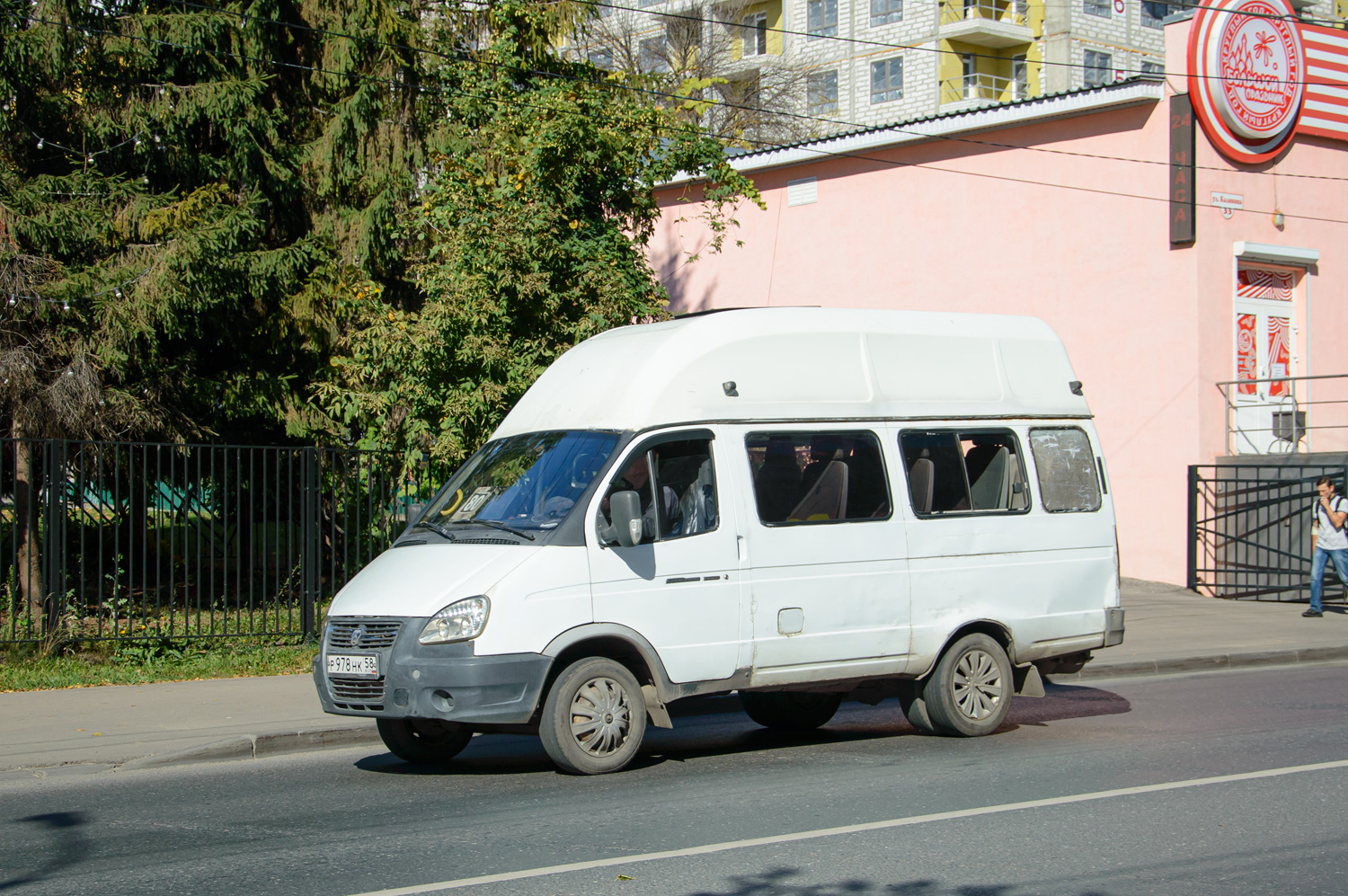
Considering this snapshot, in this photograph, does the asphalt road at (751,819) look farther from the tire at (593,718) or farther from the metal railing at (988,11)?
the metal railing at (988,11)

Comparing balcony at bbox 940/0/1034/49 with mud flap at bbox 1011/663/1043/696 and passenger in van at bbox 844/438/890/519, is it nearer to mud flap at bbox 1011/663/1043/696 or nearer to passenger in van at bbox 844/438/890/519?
mud flap at bbox 1011/663/1043/696

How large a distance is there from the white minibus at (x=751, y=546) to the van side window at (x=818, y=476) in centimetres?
1

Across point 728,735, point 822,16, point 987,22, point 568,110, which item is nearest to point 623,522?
point 728,735

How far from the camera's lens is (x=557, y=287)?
44.1ft

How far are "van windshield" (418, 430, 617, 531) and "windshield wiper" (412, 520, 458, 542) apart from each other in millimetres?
10

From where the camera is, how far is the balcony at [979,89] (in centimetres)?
5966

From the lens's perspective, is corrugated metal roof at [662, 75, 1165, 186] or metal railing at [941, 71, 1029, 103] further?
metal railing at [941, 71, 1029, 103]

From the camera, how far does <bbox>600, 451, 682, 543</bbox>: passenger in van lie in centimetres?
816

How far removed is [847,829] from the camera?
21.6 feet

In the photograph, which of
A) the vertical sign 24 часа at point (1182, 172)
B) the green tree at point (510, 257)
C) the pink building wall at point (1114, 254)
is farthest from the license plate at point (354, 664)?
the vertical sign 24 часа at point (1182, 172)

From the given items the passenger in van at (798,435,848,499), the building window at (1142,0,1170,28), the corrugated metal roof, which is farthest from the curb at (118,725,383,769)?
the building window at (1142,0,1170,28)

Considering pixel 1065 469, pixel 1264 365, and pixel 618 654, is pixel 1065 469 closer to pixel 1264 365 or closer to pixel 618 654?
pixel 618 654

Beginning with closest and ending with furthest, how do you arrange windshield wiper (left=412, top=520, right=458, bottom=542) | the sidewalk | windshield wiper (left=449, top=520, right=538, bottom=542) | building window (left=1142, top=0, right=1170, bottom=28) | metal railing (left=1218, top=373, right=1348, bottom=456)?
windshield wiper (left=449, top=520, right=538, bottom=542) < windshield wiper (left=412, top=520, right=458, bottom=542) < the sidewalk < metal railing (left=1218, top=373, right=1348, bottom=456) < building window (left=1142, top=0, right=1170, bottom=28)

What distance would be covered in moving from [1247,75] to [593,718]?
17.3 meters
